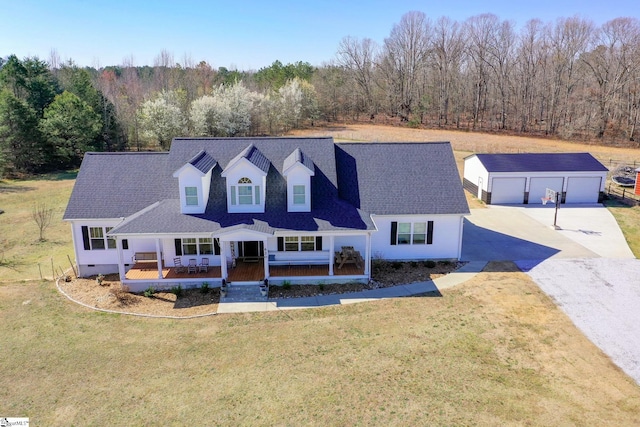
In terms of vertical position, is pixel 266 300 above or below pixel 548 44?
below

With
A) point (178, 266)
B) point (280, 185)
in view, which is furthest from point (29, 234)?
point (280, 185)

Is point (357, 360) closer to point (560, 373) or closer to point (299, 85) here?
point (560, 373)

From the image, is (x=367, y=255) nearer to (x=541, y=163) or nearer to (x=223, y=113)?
(x=541, y=163)

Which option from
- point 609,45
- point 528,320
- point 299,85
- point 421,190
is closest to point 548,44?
point 609,45

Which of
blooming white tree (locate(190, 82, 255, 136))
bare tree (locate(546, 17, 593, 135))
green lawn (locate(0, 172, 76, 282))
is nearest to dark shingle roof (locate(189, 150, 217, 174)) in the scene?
green lawn (locate(0, 172, 76, 282))

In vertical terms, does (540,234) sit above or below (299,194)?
below

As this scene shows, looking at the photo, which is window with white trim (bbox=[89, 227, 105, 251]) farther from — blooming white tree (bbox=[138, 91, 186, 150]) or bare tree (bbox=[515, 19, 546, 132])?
bare tree (bbox=[515, 19, 546, 132])
